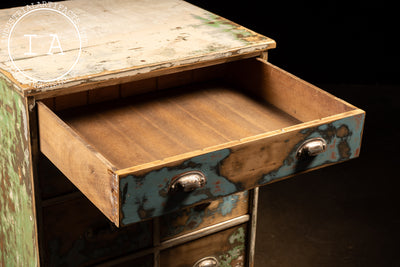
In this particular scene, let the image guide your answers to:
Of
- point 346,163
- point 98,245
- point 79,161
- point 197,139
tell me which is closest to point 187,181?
point 79,161

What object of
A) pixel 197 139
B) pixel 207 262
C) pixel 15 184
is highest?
pixel 197 139

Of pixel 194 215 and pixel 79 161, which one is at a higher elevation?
pixel 79 161

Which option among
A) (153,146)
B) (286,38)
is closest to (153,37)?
(153,146)

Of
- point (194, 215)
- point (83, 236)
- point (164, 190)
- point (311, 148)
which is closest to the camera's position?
point (164, 190)

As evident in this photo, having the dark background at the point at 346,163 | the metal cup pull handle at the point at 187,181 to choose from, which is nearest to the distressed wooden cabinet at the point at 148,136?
the metal cup pull handle at the point at 187,181

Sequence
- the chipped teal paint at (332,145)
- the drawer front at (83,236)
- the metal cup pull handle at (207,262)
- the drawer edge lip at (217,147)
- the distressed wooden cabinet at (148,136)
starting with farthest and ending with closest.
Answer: the metal cup pull handle at (207,262), the drawer front at (83,236), the chipped teal paint at (332,145), the distressed wooden cabinet at (148,136), the drawer edge lip at (217,147)

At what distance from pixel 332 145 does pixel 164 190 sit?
48 centimetres

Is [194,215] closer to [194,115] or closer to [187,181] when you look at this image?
[194,115]

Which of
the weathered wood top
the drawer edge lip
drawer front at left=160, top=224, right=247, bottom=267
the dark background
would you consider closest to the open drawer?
the drawer edge lip

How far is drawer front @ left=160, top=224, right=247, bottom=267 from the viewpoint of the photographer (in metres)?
2.40

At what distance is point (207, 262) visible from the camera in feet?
8.13

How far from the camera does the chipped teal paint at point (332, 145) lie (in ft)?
6.25

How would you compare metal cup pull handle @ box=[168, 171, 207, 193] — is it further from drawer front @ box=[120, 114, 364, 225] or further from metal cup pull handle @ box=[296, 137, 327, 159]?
metal cup pull handle @ box=[296, 137, 327, 159]

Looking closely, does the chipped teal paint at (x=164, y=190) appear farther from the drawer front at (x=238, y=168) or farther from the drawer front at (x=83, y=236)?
the drawer front at (x=83, y=236)
